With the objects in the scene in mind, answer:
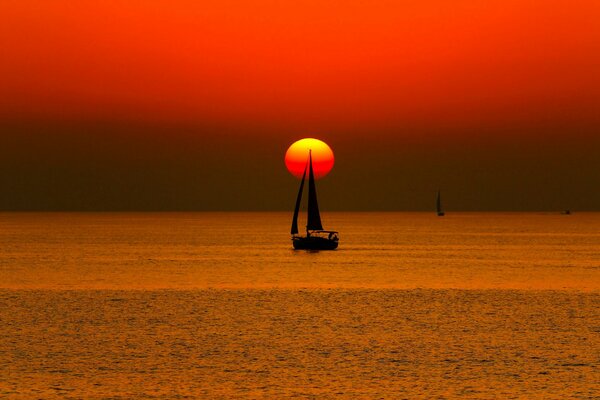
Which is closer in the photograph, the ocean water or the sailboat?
the ocean water

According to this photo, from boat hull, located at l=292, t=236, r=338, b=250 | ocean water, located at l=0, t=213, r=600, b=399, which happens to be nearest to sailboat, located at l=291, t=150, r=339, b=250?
boat hull, located at l=292, t=236, r=338, b=250

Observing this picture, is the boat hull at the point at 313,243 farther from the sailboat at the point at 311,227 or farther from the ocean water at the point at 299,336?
the ocean water at the point at 299,336

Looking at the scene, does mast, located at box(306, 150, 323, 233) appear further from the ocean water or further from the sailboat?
the ocean water

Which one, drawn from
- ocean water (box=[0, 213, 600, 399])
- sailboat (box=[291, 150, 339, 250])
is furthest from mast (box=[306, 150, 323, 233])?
ocean water (box=[0, 213, 600, 399])

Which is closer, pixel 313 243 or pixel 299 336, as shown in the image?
pixel 299 336

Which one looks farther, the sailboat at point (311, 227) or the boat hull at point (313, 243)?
the boat hull at point (313, 243)

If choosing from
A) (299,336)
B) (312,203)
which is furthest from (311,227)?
(299,336)

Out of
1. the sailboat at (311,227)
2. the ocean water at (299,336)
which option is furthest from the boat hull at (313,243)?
the ocean water at (299,336)

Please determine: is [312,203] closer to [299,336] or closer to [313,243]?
[313,243]

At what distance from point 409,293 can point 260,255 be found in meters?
48.0

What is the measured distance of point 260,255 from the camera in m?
98.6

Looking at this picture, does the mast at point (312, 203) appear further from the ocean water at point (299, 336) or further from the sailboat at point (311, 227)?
the ocean water at point (299, 336)

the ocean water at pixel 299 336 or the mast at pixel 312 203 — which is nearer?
the ocean water at pixel 299 336

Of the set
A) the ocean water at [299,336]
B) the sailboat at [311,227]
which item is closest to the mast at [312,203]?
the sailboat at [311,227]
